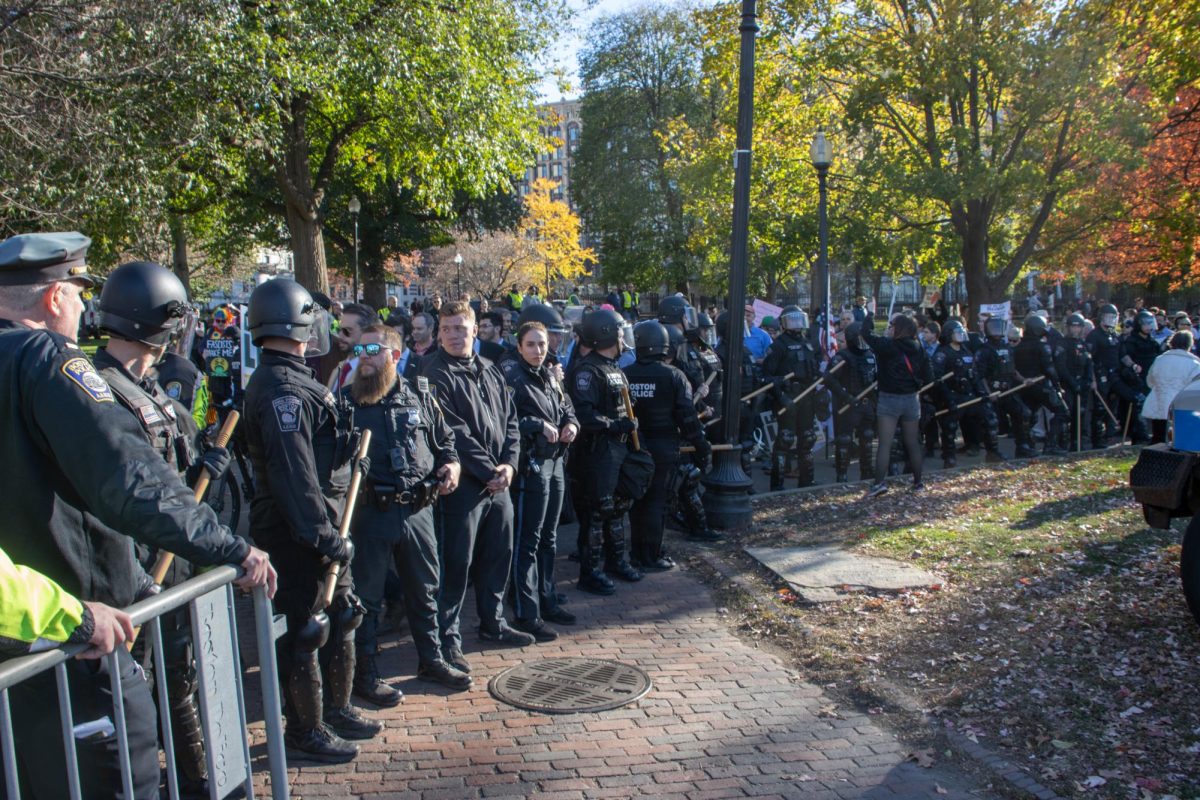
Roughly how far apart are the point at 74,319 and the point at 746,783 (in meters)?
3.31

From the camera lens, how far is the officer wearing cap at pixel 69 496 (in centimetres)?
275

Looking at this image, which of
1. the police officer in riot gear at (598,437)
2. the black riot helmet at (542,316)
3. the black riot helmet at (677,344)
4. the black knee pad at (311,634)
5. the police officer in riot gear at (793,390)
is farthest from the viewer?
the police officer in riot gear at (793,390)

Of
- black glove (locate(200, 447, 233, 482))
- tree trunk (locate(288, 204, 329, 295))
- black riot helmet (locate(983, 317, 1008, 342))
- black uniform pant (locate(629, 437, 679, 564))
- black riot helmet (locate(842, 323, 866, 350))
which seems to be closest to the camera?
black glove (locate(200, 447, 233, 482))

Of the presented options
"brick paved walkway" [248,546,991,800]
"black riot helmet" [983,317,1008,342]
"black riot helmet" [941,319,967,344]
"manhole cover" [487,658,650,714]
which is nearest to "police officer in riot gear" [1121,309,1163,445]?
"black riot helmet" [983,317,1008,342]

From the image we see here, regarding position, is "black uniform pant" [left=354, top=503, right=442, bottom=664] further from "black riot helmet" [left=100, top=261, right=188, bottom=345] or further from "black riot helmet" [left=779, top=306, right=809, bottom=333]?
"black riot helmet" [left=779, top=306, right=809, bottom=333]

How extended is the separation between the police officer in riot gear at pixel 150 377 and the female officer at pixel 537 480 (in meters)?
2.45

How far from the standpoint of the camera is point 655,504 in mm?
8023

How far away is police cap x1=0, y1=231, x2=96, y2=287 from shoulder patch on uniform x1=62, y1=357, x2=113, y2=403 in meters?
0.35

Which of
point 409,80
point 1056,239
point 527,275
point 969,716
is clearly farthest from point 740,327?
point 527,275

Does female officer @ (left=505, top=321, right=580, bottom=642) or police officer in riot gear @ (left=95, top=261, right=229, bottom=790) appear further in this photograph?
female officer @ (left=505, top=321, right=580, bottom=642)

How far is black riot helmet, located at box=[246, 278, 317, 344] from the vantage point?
4453 millimetres

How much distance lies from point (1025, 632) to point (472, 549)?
3.45m

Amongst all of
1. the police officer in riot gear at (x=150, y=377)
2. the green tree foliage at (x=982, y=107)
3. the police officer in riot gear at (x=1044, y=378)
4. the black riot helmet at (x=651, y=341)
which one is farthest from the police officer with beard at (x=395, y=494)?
the green tree foliage at (x=982, y=107)

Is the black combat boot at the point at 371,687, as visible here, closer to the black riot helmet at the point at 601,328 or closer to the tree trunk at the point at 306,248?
the black riot helmet at the point at 601,328
